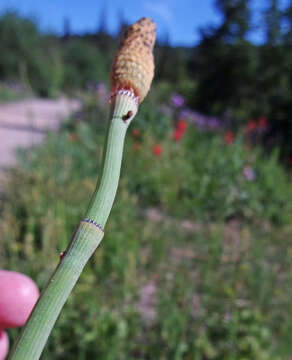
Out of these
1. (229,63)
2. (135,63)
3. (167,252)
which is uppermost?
(229,63)

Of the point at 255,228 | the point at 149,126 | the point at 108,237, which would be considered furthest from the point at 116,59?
the point at 149,126

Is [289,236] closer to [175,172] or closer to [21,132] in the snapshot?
[175,172]

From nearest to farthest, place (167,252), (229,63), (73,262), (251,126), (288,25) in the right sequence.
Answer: (73,262)
(167,252)
(251,126)
(288,25)
(229,63)

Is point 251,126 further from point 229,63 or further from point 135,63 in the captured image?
point 135,63

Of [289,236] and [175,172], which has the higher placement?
[175,172]

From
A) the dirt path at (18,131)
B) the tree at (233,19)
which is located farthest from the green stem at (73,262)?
the tree at (233,19)

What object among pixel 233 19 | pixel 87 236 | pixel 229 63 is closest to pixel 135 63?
pixel 87 236
